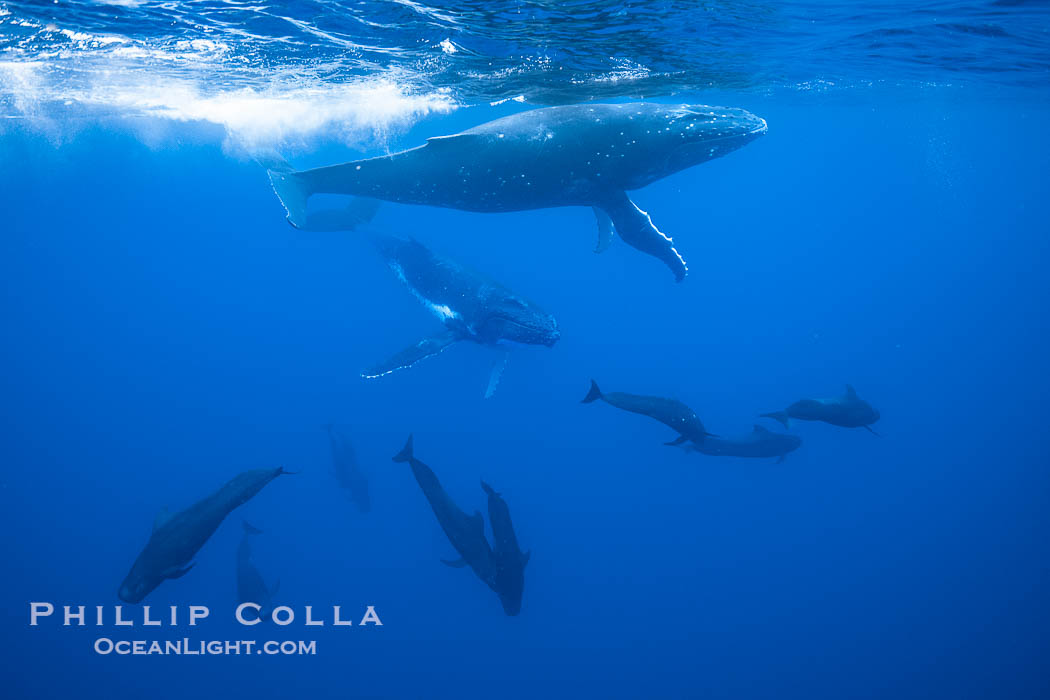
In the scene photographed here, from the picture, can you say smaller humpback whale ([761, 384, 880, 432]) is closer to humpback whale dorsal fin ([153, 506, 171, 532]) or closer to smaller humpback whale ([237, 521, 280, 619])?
humpback whale dorsal fin ([153, 506, 171, 532])

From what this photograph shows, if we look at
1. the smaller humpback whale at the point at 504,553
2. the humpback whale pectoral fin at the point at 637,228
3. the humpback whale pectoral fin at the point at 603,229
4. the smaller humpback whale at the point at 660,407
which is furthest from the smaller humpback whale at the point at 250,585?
the humpback whale pectoral fin at the point at 637,228

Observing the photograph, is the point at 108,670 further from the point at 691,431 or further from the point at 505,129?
the point at 505,129

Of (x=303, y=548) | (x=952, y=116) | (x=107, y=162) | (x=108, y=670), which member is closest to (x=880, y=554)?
(x=303, y=548)

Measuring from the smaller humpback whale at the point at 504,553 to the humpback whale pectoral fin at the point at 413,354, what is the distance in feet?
10.9

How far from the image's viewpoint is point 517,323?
31.1 ft

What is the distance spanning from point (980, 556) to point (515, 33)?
2710 cm

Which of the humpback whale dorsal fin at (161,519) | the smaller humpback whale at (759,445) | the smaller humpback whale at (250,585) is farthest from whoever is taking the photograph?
the smaller humpback whale at (759,445)

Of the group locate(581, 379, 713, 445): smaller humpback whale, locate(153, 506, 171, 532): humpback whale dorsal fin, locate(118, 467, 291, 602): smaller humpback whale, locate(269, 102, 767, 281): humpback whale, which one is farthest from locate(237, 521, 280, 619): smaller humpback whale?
locate(581, 379, 713, 445): smaller humpback whale

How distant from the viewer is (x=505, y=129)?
7.05m

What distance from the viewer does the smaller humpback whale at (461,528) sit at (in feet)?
25.5

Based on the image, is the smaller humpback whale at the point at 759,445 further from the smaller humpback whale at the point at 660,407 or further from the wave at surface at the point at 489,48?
the wave at surface at the point at 489,48

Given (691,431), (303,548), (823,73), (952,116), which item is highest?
(823,73)

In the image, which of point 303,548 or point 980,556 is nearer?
point 303,548

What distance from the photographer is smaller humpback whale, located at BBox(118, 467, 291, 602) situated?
7.11m
